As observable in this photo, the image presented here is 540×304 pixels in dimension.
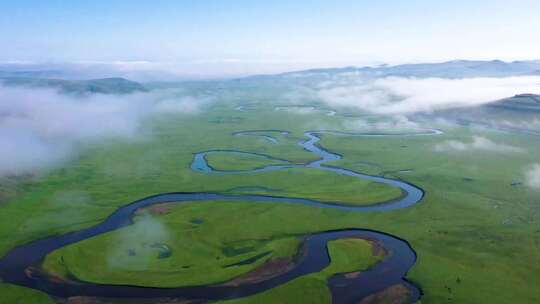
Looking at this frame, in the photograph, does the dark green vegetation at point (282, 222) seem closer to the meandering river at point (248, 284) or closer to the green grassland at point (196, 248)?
the green grassland at point (196, 248)

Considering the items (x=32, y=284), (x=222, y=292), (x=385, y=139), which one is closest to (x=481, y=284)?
(x=222, y=292)

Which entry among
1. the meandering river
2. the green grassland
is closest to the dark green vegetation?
the green grassland

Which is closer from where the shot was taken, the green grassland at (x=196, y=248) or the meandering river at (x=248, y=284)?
the meandering river at (x=248, y=284)

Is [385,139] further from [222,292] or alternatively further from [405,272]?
[222,292]

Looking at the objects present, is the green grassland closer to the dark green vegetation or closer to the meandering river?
the dark green vegetation

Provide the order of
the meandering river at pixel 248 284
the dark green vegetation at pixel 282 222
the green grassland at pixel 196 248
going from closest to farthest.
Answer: the meandering river at pixel 248 284 < the dark green vegetation at pixel 282 222 < the green grassland at pixel 196 248

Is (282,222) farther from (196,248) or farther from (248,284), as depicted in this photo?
(248,284)

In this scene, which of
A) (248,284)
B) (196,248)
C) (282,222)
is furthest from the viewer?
(282,222)

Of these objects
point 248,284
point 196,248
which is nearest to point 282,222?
point 196,248

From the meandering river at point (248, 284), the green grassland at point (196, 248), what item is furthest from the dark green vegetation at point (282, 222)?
the meandering river at point (248, 284)

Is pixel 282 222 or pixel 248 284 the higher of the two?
pixel 282 222
